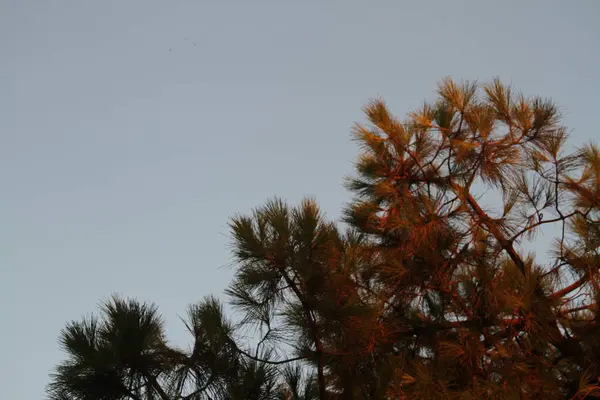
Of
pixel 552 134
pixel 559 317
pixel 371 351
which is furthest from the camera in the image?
pixel 552 134

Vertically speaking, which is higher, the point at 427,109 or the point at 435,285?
the point at 427,109

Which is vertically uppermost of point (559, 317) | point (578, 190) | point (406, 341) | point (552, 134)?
point (552, 134)

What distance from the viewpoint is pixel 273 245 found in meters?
3.02

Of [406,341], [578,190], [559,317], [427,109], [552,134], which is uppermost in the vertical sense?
[427,109]

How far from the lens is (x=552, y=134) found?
348 centimetres

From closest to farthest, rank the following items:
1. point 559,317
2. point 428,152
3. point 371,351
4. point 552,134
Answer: point 559,317
point 371,351
point 552,134
point 428,152

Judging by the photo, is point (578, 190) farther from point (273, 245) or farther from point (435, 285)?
point (273, 245)

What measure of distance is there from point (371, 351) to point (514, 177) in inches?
37.3

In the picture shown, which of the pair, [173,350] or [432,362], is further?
[432,362]

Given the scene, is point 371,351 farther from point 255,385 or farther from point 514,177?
point 514,177

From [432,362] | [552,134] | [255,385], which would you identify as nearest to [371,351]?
[432,362]

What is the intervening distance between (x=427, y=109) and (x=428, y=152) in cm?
20

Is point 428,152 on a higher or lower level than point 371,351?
higher

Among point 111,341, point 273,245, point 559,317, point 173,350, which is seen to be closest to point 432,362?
point 559,317
